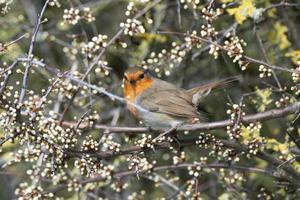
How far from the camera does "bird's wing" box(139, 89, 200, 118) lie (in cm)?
493

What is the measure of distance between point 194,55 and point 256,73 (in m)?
0.80

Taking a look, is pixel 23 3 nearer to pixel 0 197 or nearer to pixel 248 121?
pixel 0 197

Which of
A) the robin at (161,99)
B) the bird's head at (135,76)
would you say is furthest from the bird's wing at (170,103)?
the bird's head at (135,76)

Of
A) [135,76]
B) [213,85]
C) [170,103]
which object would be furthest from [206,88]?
[135,76]

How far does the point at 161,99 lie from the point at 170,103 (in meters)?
0.17

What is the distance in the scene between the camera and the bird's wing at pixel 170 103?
16.2 ft

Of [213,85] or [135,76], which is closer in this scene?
[213,85]

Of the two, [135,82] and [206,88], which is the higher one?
[135,82]

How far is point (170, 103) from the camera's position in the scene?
17.1ft

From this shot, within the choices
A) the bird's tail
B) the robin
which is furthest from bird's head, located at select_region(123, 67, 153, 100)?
the bird's tail

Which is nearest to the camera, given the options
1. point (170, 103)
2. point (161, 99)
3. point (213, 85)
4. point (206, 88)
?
point (213, 85)

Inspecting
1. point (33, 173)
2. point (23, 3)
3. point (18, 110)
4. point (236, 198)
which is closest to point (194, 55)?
point (236, 198)

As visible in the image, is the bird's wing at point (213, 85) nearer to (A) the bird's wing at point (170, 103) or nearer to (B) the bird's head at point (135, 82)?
(A) the bird's wing at point (170, 103)

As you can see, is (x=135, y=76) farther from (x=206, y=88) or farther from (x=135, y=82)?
(x=206, y=88)
